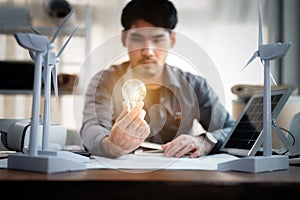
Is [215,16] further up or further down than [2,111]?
further up

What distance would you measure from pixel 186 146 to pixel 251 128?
299 millimetres

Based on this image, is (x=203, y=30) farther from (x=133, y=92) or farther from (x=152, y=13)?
(x=133, y=92)

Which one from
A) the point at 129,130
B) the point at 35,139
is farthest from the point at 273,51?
the point at 35,139

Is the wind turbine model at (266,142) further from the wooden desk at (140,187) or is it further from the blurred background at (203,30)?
the blurred background at (203,30)

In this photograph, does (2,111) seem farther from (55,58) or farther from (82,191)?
(82,191)

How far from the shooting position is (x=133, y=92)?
1.91 feet

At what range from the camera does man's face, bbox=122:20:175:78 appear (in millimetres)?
608

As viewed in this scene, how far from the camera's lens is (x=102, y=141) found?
617mm

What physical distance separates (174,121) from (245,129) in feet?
1.22

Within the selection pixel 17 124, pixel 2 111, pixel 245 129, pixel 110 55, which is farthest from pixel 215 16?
pixel 110 55

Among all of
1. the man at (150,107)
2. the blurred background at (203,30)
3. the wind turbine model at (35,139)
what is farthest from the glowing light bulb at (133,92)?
the blurred background at (203,30)

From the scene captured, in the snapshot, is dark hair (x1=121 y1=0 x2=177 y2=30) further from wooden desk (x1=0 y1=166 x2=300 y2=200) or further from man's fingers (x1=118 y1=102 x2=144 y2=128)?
wooden desk (x1=0 y1=166 x2=300 y2=200)

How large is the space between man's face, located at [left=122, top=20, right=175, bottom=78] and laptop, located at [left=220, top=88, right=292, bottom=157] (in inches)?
10.6

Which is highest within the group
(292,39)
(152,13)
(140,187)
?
(292,39)
